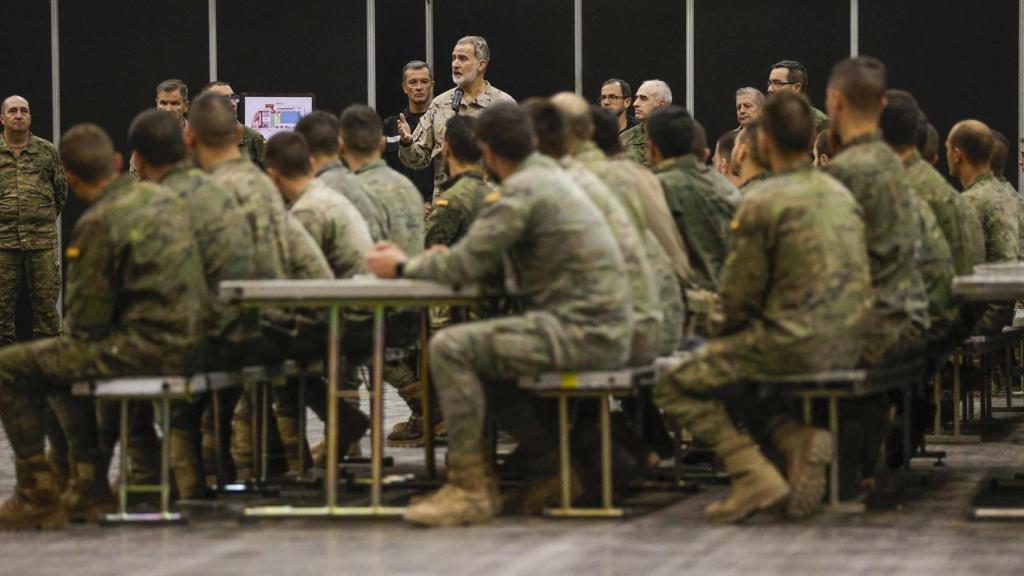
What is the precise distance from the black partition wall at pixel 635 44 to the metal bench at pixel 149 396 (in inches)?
350

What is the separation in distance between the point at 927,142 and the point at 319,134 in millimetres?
3040

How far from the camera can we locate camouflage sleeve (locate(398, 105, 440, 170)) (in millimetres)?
12375

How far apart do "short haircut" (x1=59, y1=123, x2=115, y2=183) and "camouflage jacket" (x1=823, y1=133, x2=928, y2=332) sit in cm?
274

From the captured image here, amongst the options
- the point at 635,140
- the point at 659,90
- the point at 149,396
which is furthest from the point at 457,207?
the point at 659,90

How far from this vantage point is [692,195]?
8.69 metres

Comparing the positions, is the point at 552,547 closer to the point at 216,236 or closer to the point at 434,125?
the point at 216,236

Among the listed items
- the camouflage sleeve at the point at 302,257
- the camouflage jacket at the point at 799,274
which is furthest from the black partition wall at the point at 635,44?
the camouflage jacket at the point at 799,274

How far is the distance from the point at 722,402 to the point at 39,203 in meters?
8.77

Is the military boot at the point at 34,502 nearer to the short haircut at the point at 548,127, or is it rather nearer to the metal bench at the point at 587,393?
the metal bench at the point at 587,393

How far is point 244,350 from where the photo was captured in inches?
→ 303

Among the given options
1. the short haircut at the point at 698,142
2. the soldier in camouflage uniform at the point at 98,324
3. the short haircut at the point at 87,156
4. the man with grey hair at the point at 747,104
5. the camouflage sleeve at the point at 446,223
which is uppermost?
the man with grey hair at the point at 747,104

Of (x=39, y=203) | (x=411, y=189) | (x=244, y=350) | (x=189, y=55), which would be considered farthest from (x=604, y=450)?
(x=189, y=55)

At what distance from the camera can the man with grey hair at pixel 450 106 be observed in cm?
1232

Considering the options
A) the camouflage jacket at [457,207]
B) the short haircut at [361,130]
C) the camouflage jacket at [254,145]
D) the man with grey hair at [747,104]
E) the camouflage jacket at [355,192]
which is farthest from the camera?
the man with grey hair at [747,104]
